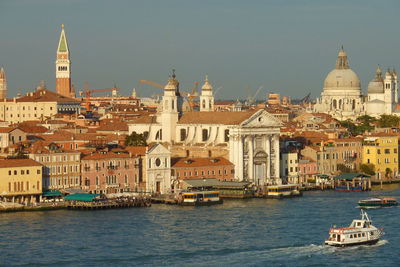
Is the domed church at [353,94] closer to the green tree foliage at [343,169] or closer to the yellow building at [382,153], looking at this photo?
the yellow building at [382,153]

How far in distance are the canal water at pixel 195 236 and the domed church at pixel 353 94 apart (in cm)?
3368

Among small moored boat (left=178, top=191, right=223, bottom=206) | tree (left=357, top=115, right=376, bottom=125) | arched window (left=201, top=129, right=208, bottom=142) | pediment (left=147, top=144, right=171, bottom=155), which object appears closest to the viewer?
small moored boat (left=178, top=191, right=223, bottom=206)

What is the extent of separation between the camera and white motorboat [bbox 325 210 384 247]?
25.0 metres

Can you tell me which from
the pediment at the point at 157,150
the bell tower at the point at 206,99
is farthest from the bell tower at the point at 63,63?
the pediment at the point at 157,150

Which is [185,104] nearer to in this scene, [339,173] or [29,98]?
[339,173]

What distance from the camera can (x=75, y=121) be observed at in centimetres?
5050

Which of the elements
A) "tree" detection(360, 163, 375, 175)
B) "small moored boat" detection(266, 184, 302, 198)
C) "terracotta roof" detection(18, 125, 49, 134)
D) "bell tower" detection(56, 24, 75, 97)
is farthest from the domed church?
"small moored boat" detection(266, 184, 302, 198)

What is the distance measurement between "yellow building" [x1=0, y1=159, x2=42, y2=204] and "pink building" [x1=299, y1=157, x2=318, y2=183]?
10.2 meters

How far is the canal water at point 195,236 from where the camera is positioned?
930 inches

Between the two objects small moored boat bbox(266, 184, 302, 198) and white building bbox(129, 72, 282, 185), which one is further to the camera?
white building bbox(129, 72, 282, 185)

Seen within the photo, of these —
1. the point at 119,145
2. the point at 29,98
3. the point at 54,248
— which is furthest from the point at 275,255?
the point at 29,98

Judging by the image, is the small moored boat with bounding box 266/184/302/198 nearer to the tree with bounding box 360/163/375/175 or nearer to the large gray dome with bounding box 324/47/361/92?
the tree with bounding box 360/163/375/175

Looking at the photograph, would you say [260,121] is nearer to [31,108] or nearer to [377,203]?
[377,203]

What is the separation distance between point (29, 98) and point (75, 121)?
7936 mm
